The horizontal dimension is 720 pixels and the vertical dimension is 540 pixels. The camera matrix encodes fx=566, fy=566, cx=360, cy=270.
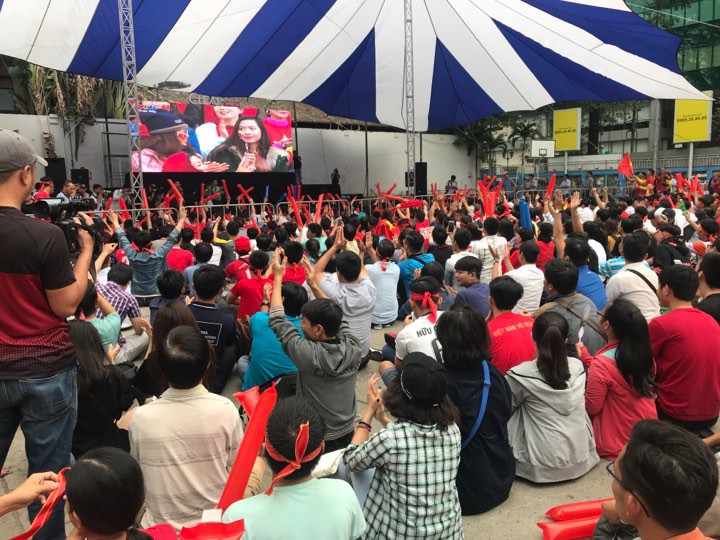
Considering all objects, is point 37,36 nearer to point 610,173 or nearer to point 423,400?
point 423,400

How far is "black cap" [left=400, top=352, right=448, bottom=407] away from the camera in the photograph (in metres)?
1.84

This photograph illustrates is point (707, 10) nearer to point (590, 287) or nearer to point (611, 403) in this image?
point (590, 287)

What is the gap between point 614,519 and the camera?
1.80 m

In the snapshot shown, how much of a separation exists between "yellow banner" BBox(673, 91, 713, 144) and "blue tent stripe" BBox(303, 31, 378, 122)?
43.7 ft

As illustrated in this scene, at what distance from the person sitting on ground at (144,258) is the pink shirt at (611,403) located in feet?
12.1

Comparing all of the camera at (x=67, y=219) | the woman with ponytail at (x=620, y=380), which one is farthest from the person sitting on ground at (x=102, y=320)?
the woman with ponytail at (x=620, y=380)

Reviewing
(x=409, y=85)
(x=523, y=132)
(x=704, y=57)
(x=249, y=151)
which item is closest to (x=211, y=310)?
(x=409, y=85)

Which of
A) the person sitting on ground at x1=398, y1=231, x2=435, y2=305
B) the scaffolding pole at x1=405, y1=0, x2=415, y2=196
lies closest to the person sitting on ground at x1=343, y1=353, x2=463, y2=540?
the person sitting on ground at x1=398, y1=231, x2=435, y2=305

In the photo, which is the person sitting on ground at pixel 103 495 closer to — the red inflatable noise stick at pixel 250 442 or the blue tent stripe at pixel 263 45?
the red inflatable noise stick at pixel 250 442

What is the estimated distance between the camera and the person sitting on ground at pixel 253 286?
4095 mm

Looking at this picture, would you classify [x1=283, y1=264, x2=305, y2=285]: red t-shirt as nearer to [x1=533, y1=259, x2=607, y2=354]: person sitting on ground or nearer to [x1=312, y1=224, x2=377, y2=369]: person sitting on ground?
[x1=312, y1=224, x2=377, y2=369]: person sitting on ground

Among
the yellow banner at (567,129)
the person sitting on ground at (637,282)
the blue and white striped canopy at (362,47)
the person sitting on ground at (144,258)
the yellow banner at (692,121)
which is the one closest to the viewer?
the person sitting on ground at (637,282)

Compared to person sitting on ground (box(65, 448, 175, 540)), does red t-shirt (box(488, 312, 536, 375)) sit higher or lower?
lower

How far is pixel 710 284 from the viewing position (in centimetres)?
319
